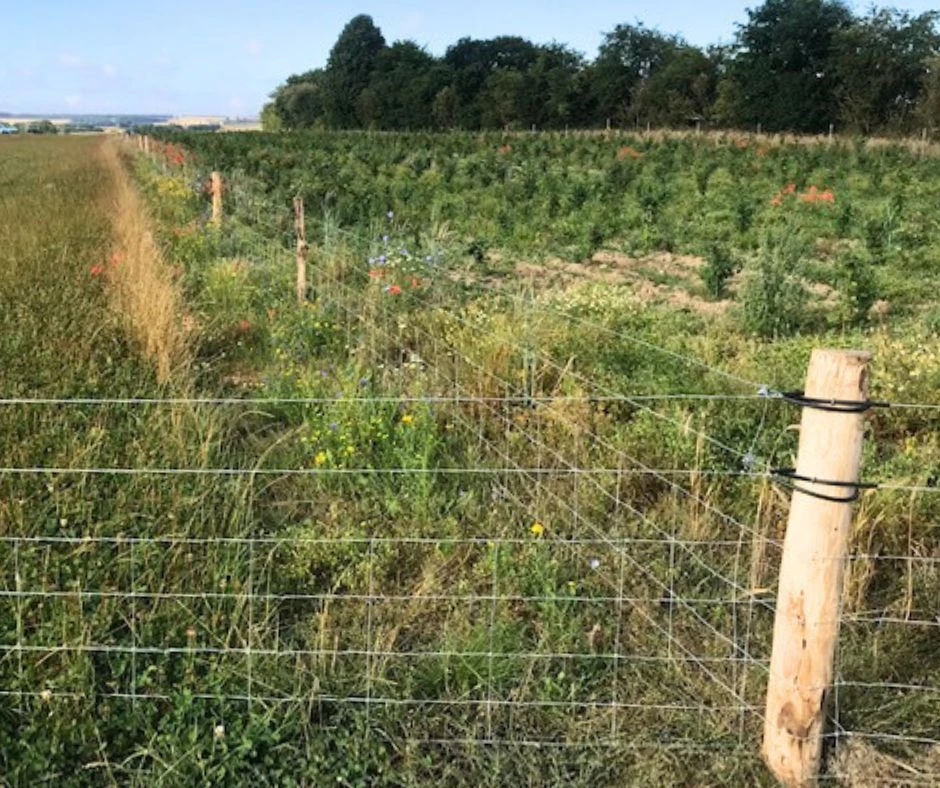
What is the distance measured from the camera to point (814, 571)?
2447 millimetres

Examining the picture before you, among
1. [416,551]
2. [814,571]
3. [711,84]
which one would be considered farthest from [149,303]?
[711,84]

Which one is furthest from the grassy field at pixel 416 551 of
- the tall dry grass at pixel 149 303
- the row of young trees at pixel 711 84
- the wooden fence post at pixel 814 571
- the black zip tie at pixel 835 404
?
the row of young trees at pixel 711 84

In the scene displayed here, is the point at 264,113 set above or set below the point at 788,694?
above

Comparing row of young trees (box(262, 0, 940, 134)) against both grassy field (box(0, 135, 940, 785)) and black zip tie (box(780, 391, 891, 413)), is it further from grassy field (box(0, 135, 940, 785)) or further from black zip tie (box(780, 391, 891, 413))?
black zip tie (box(780, 391, 891, 413))

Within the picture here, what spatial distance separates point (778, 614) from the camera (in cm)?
253

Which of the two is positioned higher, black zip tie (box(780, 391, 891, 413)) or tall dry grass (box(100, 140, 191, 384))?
black zip tie (box(780, 391, 891, 413))

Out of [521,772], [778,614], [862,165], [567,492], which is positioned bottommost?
[521,772]

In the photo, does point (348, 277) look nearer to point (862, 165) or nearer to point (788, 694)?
point (788, 694)

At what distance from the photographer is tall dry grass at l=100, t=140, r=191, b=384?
5723 millimetres

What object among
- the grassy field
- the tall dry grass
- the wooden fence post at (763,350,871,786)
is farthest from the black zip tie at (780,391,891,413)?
the tall dry grass

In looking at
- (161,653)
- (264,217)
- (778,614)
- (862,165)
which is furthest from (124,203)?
(862,165)

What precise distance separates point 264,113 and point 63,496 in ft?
364

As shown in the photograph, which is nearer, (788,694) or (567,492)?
(788,694)

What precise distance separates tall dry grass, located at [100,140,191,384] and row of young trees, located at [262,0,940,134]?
1716 inches
